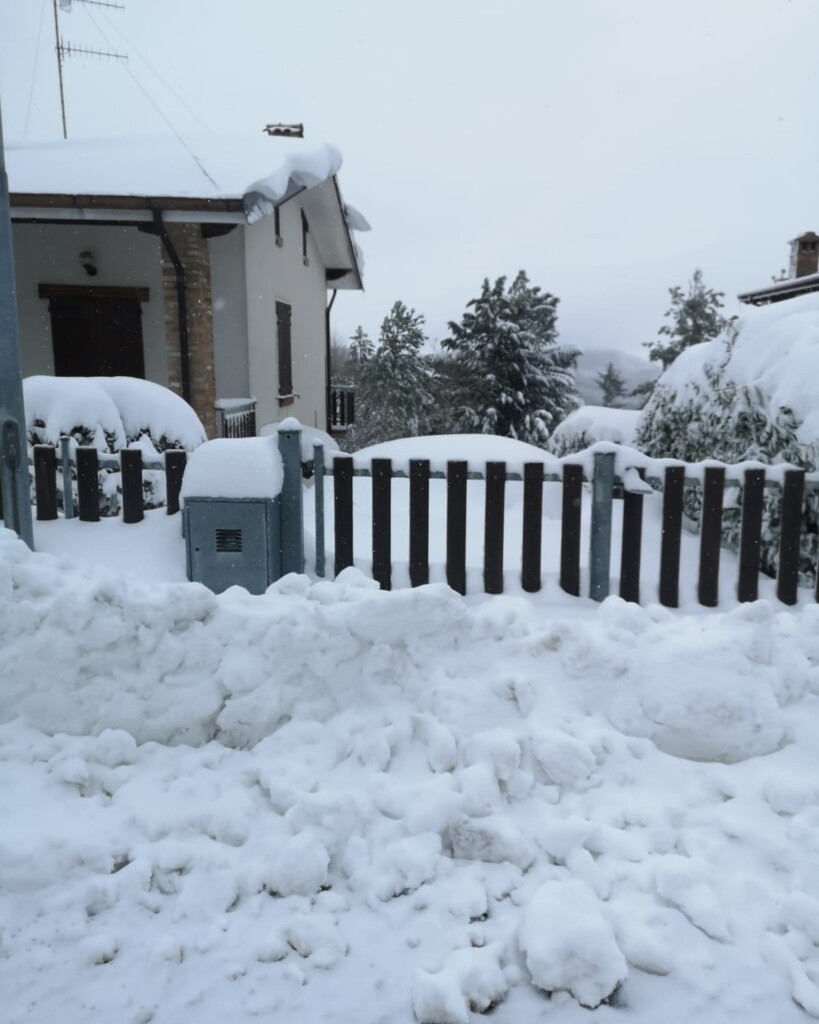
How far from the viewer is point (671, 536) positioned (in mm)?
4863

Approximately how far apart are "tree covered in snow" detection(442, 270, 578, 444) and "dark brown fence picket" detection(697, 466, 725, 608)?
19.1 metres

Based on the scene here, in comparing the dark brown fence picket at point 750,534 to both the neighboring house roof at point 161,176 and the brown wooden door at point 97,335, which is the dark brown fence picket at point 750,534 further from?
the brown wooden door at point 97,335

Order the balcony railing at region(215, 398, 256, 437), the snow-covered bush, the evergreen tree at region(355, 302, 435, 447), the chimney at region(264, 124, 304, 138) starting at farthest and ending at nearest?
the evergreen tree at region(355, 302, 435, 447) < the chimney at region(264, 124, 304, 138) < the balcony railing at region(215, 398, 256, 437) < the snow-covered bush

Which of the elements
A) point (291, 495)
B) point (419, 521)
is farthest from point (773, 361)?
point (291, 495)

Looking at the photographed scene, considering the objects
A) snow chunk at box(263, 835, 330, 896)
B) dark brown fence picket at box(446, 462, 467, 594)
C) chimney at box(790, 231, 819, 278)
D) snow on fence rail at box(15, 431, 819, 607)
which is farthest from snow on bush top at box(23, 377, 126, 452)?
chimney at box(790, 231, 819, 278)

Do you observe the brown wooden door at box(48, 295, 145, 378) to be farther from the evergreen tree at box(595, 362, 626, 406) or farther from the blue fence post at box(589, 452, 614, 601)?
the evergreen tree at box(595, 362, 626, 406)

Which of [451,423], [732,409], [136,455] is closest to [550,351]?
[451,423]

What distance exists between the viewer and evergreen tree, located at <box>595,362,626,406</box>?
206 ft

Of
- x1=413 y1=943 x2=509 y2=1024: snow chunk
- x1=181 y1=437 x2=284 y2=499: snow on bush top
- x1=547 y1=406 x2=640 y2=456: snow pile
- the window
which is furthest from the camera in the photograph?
the window

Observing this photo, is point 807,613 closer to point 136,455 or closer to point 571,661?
point 571,661

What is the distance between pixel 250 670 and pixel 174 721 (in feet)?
1.06

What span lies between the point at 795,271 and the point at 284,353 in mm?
21074

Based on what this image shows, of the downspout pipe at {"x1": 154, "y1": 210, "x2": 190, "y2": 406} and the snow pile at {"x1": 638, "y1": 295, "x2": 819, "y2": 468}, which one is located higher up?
the downspout pipe at {"x1": 154, "y1": 210, "x2": 190, "y2": 406}

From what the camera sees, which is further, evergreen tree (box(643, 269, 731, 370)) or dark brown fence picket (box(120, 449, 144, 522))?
evergreen tree (box(643, 269, 731, 370))
